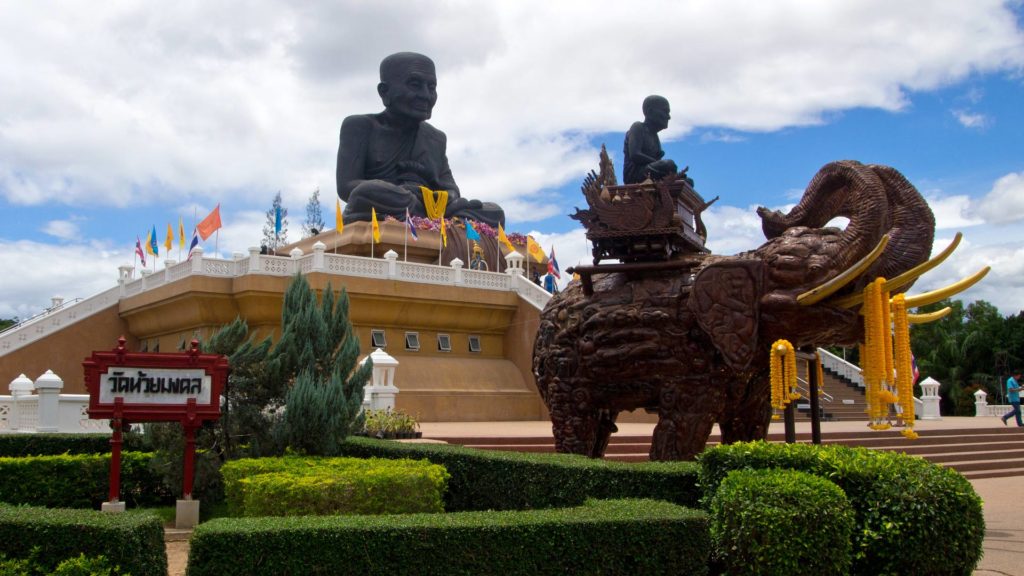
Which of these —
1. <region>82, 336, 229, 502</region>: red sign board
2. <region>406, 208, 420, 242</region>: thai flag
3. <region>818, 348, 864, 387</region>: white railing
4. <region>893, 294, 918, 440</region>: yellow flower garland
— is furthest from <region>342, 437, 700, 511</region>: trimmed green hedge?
<region>818, 348, 864, 387</region>: white railing

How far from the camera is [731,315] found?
848cm

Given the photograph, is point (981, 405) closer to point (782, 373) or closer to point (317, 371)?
point (782, 373)

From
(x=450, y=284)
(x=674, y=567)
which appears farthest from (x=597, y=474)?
(x=450, y=284)

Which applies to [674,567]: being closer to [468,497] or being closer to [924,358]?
[468,497]

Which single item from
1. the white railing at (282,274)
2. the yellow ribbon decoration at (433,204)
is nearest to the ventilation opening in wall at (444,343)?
the white railing at (282,274)

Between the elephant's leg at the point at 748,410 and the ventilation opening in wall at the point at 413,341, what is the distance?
1562 centimetres

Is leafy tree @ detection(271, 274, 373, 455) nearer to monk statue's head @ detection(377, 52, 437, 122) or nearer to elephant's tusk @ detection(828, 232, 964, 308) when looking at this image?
elephant's tusk @ detection(828, 232, 964, 308)

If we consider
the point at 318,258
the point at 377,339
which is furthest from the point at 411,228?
the point at 318,258

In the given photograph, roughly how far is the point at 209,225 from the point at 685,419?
19.7 metres

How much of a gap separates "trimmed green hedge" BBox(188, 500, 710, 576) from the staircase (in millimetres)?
7865

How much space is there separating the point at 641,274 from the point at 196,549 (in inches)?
212

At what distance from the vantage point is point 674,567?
243 inches

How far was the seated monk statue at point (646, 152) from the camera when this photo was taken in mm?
12594

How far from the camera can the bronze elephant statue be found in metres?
8.27
